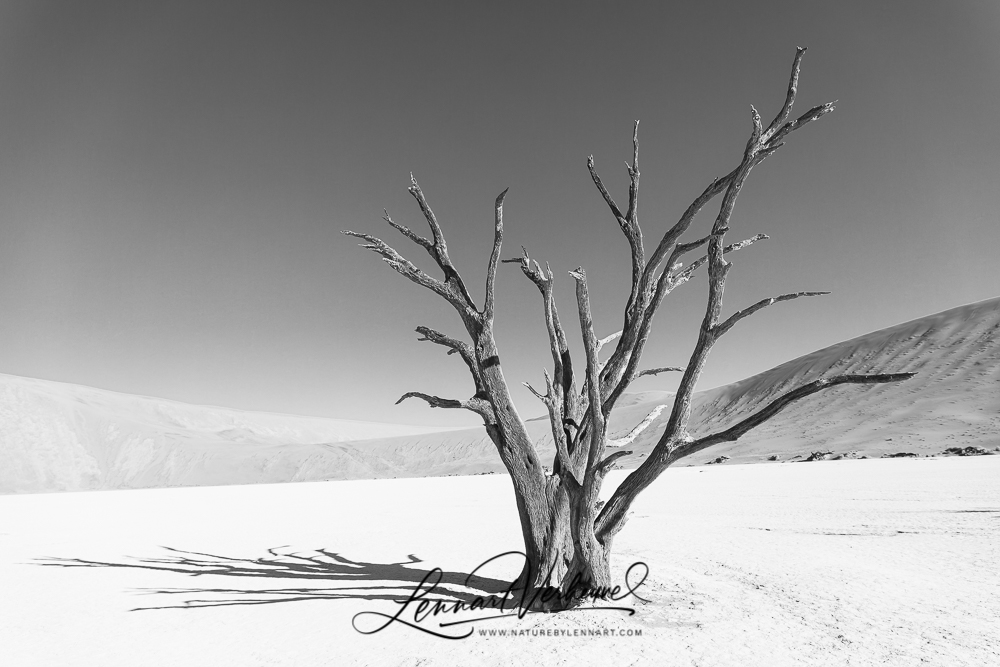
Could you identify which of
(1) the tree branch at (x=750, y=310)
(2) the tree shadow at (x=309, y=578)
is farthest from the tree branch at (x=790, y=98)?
(2) the tree shadow at (x=309, y=578)

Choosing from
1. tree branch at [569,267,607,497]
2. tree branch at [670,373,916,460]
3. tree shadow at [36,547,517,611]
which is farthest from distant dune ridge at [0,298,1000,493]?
tree branch at [569,267,607,497]

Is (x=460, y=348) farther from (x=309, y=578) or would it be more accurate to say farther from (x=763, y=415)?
(x=309, y=578)

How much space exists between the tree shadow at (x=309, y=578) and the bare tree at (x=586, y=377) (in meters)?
1.03

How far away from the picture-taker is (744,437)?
4162 cm

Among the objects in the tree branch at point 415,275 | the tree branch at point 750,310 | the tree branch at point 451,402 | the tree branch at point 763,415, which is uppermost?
the tree branch at point 415,275

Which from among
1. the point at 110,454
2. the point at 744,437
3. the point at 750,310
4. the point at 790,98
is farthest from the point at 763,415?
the point at 110,454

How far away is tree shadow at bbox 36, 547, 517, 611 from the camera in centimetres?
575

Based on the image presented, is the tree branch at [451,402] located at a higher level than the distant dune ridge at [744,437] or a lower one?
lower

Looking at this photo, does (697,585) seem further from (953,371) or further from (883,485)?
(953,371)

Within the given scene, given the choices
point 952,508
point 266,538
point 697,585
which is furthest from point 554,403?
point 952,508

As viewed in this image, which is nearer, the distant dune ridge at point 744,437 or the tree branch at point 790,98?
the tree branch at point 790,98

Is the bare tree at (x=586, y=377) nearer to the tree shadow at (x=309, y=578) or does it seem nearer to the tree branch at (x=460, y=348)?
the tree branch at (x=460, y=348)

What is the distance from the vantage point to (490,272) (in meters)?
5.37

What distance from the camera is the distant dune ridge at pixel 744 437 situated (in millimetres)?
35531
